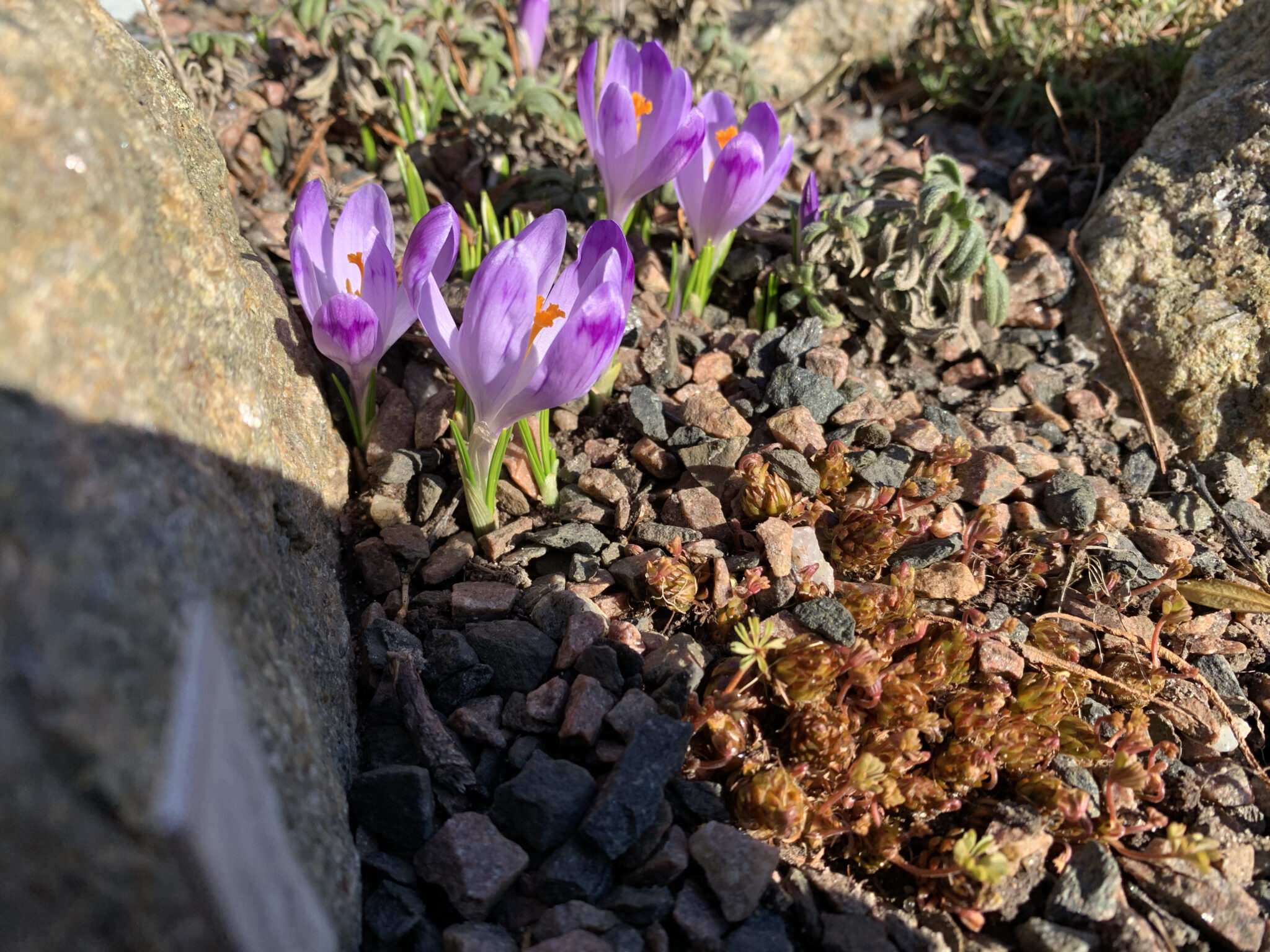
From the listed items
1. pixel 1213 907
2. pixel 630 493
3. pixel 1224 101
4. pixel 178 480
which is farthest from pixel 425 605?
pixel 1224 101

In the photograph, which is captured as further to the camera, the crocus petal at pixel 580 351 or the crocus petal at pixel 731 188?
the crocus petal at pixel 731 188

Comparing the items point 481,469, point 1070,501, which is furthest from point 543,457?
point 1070,501

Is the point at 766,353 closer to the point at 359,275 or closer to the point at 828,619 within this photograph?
the point at 828,619

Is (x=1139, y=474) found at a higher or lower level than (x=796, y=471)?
higher

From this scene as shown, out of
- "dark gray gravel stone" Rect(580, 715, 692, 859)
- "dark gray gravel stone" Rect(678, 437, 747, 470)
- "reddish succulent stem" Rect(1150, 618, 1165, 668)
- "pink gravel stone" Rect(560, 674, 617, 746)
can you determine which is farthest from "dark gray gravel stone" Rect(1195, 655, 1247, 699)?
"pink gravel stone" Rect(560, 674, 617, 746)

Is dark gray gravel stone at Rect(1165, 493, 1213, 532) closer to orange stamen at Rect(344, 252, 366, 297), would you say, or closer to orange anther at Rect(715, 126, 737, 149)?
orange anther at Rect(715, 126, 737, 149)

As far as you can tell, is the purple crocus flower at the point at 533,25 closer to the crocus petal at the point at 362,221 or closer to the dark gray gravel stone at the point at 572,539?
the crocus petal at the point at 362,221

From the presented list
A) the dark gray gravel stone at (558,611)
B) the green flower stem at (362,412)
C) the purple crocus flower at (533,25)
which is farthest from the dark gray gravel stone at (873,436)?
the purple crocus flower at (533,25)
